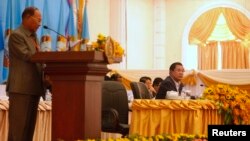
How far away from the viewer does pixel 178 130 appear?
15.6 ft

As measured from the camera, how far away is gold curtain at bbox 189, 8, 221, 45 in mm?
15602

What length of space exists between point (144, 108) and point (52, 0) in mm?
4925

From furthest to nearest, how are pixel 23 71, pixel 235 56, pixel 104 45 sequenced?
pixel 235 56, pixel 23 71, pixel 104 45

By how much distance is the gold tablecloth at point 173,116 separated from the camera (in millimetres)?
4742

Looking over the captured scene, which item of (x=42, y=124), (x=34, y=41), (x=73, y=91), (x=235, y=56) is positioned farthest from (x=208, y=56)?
(x=73, y=91)

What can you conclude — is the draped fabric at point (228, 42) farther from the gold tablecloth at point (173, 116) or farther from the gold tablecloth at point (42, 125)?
the gold tablecloth at point (173, 116)

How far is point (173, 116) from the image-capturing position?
481 centimetres

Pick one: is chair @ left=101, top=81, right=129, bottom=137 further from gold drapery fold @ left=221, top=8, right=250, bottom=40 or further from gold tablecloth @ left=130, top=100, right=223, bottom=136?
gold drapery fold @ left=221, top=8, right=250, bottom=40

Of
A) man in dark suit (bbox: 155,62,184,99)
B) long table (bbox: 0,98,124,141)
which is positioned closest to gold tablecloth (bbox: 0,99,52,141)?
long table (bbox: 0,98,124,141)

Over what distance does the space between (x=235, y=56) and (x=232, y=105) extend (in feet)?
38.1

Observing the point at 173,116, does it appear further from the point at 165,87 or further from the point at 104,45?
the point at 104,45

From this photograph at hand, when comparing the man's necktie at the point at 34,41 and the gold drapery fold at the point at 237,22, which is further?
the gold drapery fold at the point at 237,22

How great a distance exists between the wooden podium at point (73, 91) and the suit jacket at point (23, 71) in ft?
1.01

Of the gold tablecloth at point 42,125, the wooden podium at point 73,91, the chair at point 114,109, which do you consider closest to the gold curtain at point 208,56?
the chair at point 114,109
